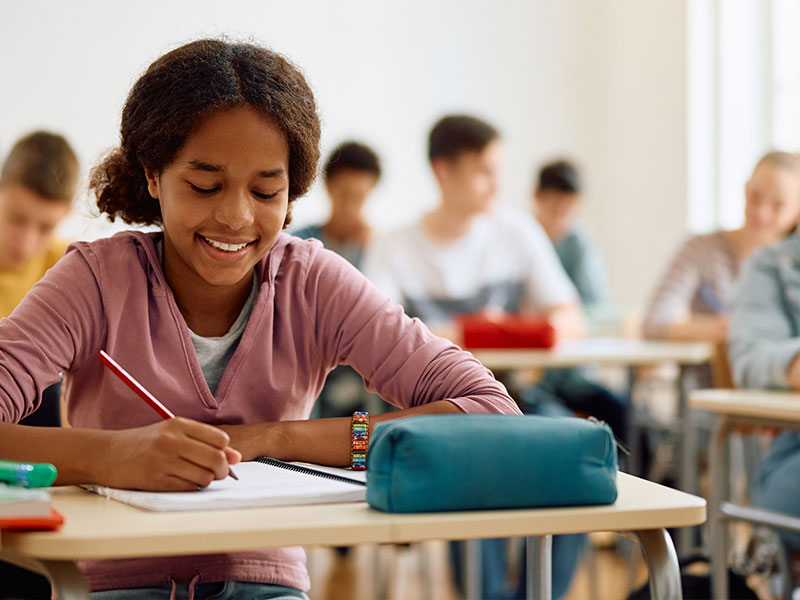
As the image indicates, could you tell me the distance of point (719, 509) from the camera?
2.15 m

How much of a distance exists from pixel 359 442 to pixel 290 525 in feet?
1.09

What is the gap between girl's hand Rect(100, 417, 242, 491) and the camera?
104 cm

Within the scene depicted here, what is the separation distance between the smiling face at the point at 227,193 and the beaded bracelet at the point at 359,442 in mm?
264

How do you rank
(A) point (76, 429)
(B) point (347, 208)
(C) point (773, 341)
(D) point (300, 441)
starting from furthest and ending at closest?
1. (B) point (347, 208)
2. (C) point (773, 341)
3. (D) point (300, 441)
4. (A) point (76, 429)

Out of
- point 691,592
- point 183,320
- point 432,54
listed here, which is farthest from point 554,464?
point 432,54

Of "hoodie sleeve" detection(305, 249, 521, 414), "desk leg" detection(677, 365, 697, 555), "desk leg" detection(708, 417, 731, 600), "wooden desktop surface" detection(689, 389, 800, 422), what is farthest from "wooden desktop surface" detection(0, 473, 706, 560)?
"desk leg" detection(677, 365, 697, 555)

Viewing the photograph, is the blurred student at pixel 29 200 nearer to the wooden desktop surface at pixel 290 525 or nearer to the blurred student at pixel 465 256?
the blurred student at pixel 465 256

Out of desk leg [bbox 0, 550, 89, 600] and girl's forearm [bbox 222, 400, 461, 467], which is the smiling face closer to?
girl's forearm [bbox 222, 400, 461, 467]

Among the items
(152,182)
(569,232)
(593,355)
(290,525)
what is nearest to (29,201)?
(152,182)

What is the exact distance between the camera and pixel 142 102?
1351 mm

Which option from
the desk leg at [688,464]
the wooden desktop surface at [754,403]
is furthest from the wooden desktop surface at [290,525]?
the desk leg at [688,464]

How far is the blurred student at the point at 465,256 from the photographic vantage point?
Result: 12.5 feet

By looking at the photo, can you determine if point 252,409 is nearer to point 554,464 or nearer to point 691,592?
point 554,464

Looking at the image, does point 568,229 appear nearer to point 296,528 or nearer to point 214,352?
point 214,352
